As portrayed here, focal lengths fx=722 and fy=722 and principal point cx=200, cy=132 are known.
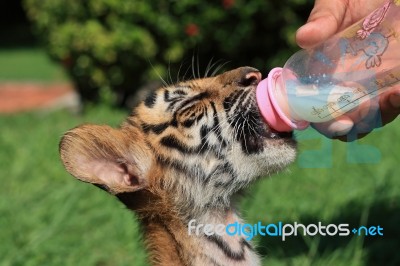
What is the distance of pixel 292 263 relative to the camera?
4457 millimetres

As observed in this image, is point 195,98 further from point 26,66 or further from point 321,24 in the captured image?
point 26,66

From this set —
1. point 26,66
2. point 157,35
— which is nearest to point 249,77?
point 157,35

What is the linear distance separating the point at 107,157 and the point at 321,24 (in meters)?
1.17

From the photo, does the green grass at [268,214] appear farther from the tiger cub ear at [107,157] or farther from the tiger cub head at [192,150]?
the tiger cub ear at [107,157]

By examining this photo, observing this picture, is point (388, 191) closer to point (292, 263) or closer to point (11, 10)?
point (292, 263)

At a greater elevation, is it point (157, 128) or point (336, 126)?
point (336, 126)

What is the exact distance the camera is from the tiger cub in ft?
11.0

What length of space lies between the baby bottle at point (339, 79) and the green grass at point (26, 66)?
47.1 ft

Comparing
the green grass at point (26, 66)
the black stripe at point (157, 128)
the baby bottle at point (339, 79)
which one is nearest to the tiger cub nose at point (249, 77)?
the baby bottle at point (339, 79)

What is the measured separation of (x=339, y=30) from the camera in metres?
3.51

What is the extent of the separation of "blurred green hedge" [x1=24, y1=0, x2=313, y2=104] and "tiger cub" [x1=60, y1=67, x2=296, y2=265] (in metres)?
5.94

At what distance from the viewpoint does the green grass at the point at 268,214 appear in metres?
4.66

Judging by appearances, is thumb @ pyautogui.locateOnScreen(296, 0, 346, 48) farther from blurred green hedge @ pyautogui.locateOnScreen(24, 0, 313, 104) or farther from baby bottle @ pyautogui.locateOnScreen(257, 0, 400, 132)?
blurred green hedge @ pyautogui.locateOnScreen(24, 0, 313, 104)

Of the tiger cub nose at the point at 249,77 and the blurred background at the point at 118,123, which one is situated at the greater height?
the tiger cub nose at the point at 249,77
